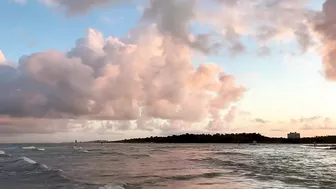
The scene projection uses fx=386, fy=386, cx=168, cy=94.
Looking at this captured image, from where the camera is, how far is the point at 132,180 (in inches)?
1144

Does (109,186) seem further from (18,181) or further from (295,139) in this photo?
(295,139)

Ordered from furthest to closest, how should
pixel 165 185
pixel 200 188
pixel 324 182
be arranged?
1. pixel 324 182
2. pixel 165 185
3. pixel 200 188

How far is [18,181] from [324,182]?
2277 centimetres

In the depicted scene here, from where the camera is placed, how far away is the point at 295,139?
18738cm

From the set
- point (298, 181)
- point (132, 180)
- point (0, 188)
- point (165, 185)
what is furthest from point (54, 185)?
point (298, 181)

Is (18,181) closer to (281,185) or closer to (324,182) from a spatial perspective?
(281,185)

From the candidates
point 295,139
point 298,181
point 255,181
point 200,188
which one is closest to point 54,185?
Answer: point 200,188

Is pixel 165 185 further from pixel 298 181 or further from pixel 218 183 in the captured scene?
pixel 298 181

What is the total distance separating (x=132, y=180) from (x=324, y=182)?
14.1 meters

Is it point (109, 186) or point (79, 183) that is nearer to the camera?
point (109, 186)

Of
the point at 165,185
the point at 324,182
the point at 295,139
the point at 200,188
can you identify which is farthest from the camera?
the point at 295,139

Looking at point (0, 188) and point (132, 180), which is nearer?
point (0, 188)

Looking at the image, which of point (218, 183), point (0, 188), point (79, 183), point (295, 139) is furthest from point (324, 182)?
point (295, 139)

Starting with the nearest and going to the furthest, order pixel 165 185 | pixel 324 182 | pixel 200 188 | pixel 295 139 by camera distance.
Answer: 1. pixel 200 188
2. pixel 165 185
3. pixel 324 182
4. pixel 295 139
